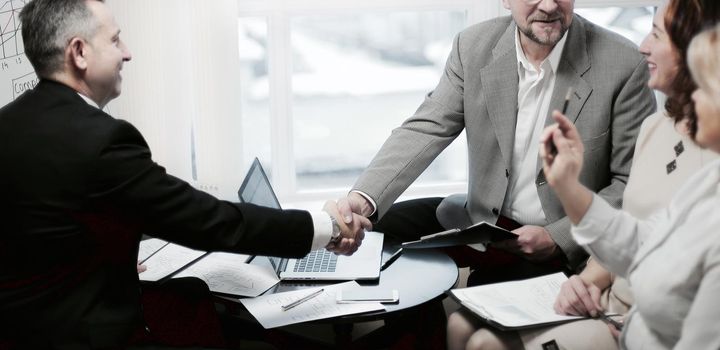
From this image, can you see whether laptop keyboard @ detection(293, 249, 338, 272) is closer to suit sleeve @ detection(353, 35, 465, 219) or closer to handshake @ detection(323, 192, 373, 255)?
handshake @ detection(323, 192, 373, 255)

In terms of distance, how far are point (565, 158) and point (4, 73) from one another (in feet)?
6.66

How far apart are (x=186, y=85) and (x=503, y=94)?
1520 mm

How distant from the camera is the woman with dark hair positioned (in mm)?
1612

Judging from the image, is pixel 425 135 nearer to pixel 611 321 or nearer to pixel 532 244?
pixel 532 244

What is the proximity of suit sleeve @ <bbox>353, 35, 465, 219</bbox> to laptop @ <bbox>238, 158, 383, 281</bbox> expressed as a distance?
180 mm

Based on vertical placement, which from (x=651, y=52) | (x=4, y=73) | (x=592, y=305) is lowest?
(x=592, y=305)

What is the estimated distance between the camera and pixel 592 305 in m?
1.80

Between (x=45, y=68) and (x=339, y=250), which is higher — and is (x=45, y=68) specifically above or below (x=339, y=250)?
above

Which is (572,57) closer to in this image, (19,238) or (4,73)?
(19,238)

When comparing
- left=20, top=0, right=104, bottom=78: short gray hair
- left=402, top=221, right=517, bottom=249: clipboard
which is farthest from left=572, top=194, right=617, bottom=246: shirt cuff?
left=20, top=0, right=104, bottom=78: short gray hair

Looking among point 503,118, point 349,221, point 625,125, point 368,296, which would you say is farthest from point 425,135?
point 368,296

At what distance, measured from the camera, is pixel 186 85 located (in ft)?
10.8

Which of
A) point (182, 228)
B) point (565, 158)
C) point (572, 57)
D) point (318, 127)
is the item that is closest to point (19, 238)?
point (182, 228)

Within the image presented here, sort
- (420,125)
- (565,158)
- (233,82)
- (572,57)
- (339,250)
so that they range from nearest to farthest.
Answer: (565,158) → (339,250) → (572,57) → (420,125) → (233,82)
